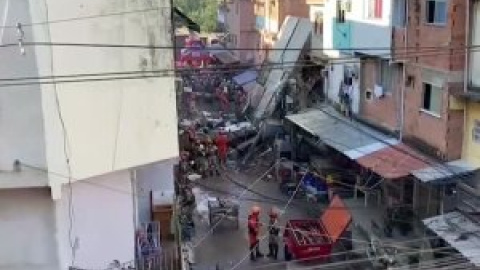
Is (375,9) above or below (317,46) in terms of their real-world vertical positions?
above

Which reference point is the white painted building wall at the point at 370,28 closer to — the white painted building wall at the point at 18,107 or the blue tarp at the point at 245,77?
the white painted building wall at the point at 18,107

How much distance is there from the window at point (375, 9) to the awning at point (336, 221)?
6.36m

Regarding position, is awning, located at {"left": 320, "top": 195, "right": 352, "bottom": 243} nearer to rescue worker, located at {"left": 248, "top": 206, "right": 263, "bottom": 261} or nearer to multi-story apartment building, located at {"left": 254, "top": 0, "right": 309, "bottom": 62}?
A: rescue worker, located at {"left": 248, "top": 206, "right": 263, "bottom": 261}

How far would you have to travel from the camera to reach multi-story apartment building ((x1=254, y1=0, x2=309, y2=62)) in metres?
37.8

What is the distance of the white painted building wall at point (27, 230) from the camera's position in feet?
33.7

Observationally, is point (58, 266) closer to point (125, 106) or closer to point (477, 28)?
point (125, 106)

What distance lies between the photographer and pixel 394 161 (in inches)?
746

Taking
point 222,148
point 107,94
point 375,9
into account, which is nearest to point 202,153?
point 222,148

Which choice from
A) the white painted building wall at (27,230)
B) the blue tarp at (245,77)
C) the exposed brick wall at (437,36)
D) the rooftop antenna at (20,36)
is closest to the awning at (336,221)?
the exposed brick wall at (437,36)

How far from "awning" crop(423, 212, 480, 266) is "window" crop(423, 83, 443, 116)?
3022 mm

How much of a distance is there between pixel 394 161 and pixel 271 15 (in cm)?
2395

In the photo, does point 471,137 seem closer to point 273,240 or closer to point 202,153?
point 273,240

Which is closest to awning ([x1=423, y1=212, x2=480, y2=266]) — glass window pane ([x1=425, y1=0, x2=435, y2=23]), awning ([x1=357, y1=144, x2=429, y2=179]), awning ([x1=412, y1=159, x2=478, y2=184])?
awning ([x1=412, y1=159, x2=478, y2=184])

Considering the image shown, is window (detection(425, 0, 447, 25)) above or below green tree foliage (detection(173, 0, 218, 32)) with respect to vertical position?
below
